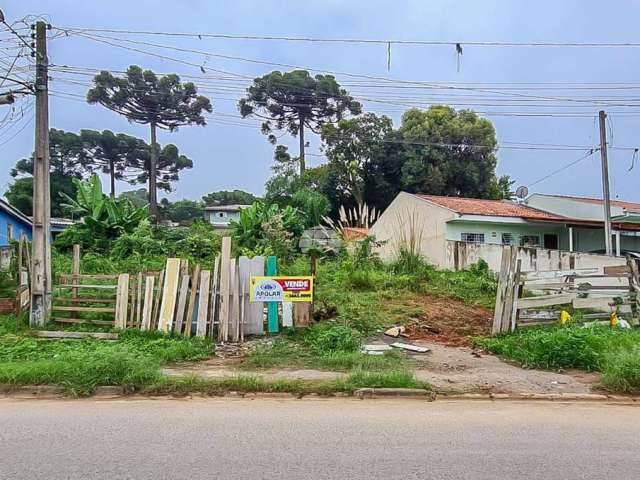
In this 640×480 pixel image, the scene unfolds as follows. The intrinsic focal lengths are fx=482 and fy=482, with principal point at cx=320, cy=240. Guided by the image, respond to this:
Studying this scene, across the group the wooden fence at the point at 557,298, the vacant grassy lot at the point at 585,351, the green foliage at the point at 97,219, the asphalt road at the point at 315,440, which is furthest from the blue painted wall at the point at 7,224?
the vacant grassy lot at the point at 585,351

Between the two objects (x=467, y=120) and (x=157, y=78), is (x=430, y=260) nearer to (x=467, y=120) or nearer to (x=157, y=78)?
(x=467, y=120)

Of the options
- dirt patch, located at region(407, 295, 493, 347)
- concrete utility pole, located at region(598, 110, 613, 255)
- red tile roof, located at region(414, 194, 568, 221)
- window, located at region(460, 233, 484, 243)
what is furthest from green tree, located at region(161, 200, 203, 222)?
dirt patch, located at region(407, 295, 493, 347)

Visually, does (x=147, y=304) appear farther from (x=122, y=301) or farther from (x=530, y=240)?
(x=530, y=240)

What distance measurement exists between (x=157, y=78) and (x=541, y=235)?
32.9 m

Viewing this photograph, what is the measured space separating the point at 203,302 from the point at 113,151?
148ft

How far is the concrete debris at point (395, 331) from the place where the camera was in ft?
33.2

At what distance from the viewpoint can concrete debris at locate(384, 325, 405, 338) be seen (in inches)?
398

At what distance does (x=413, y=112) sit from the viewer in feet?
119

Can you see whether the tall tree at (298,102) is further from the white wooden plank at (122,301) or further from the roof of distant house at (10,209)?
the white wooden plank at (122,301)

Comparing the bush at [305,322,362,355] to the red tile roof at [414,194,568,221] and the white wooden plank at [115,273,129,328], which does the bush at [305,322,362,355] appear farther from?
the red tile roof at [414,194,568,221]

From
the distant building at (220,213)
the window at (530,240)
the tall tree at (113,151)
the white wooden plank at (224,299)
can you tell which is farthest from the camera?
the distant building at (220,213)

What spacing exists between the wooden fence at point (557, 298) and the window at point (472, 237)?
1276cm

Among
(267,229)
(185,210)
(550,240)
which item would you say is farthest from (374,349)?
(185,210)

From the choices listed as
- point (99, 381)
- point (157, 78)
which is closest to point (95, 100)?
point (157, 78)
